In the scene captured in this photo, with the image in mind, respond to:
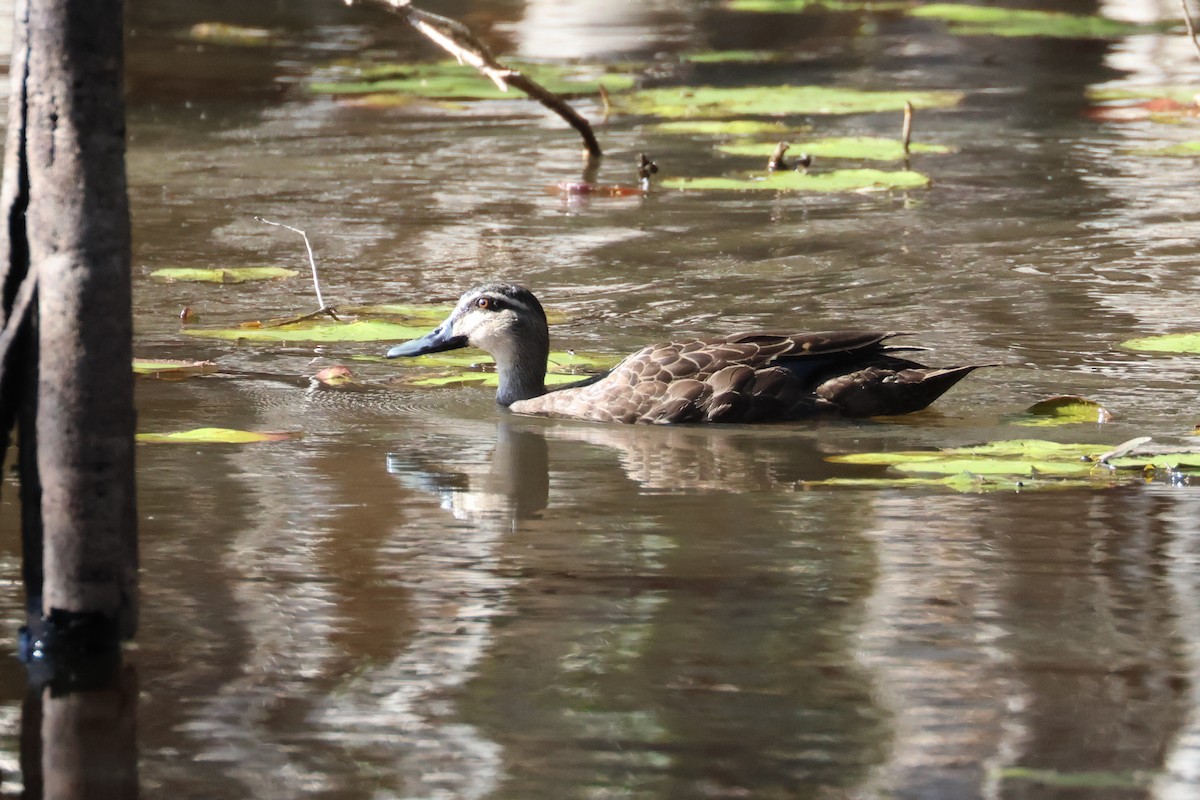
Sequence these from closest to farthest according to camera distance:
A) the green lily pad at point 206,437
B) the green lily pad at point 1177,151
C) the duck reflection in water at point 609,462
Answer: the duck reflection in water at point 609,462
the green lily pad at point 206,437
the green lily pad at point 1177,151

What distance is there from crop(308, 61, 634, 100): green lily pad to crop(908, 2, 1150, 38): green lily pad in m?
5.14

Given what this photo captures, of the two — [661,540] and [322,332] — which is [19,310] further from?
[322,332]

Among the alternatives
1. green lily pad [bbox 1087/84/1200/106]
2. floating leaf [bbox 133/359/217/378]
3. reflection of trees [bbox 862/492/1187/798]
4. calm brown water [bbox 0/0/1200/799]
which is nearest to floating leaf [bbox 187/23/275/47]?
green lily pad [bbox 1087/84/1200/106]

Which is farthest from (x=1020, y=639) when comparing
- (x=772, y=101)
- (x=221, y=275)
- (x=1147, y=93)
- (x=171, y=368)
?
(x=1147, y=93)

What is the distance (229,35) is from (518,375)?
47.5 ft

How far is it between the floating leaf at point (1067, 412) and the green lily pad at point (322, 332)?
278 cm

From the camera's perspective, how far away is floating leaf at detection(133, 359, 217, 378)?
8469 mm

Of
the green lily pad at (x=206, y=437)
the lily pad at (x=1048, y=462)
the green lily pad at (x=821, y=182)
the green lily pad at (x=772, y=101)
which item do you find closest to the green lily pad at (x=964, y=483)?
the lily pad at (x=1048, y=462)

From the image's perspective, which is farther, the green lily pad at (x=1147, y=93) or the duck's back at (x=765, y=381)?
the green lily pad at (x=1147, y=93)

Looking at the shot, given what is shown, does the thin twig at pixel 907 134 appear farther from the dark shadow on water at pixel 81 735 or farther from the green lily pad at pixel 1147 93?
the dark shadow on water at pixel 81 735

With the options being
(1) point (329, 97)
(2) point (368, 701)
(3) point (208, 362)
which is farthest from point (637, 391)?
(1) point (329, 97)

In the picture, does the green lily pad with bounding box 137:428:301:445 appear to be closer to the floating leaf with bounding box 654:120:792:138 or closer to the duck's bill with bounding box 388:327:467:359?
the duck's bill with bounding box 388:327:467:359

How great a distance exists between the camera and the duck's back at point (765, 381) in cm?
792

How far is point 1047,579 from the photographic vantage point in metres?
5.71
